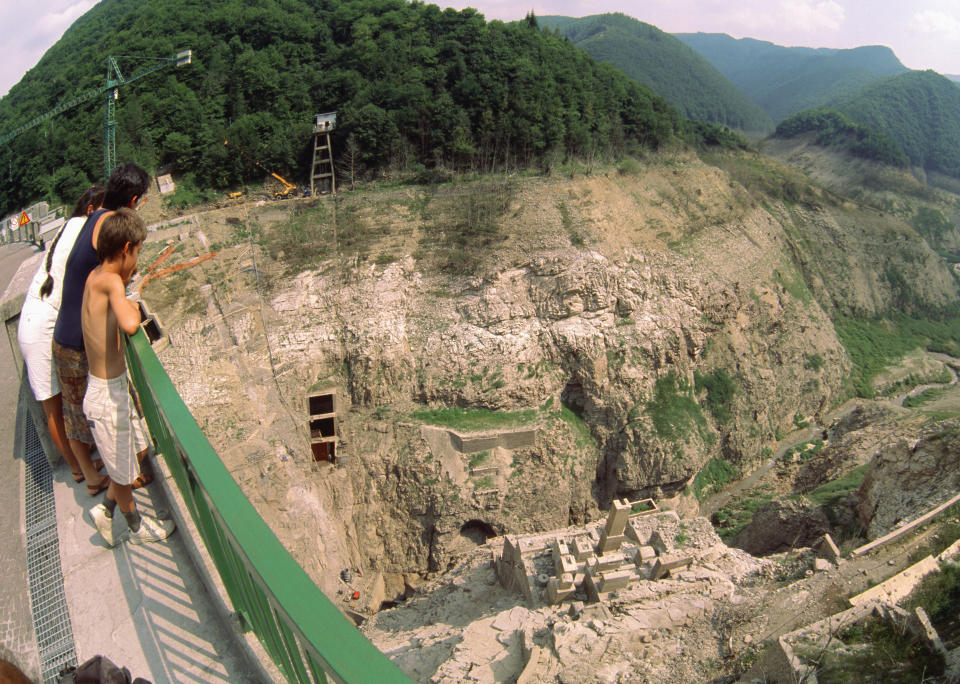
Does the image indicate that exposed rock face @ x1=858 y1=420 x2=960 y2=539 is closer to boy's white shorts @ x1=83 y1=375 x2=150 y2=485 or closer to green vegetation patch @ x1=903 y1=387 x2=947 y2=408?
green vegetation patch @ x1=903 y1=387 x2=947 y2=408

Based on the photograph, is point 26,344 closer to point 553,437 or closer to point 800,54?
point 553,437

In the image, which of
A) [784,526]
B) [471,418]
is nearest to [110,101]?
[471,418]

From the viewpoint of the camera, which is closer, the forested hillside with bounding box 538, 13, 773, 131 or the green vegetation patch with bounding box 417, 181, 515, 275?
the green vegetation patch with bounding box 417, 181, 515, 275

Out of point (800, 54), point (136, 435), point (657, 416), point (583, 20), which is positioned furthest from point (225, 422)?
point (800, 54)

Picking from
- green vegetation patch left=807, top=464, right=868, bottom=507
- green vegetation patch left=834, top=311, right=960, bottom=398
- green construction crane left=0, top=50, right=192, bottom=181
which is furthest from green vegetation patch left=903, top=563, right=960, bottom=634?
green construction crane left=0, top=50, right=192, bottom=181

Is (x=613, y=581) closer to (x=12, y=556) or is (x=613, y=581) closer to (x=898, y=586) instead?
(x=898, y=586)

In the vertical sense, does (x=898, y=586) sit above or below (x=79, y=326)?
below

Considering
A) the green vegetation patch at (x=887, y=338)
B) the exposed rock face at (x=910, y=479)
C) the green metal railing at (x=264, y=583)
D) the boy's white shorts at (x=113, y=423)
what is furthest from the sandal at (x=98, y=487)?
the green vegetation patch at (x=887, y=338)
